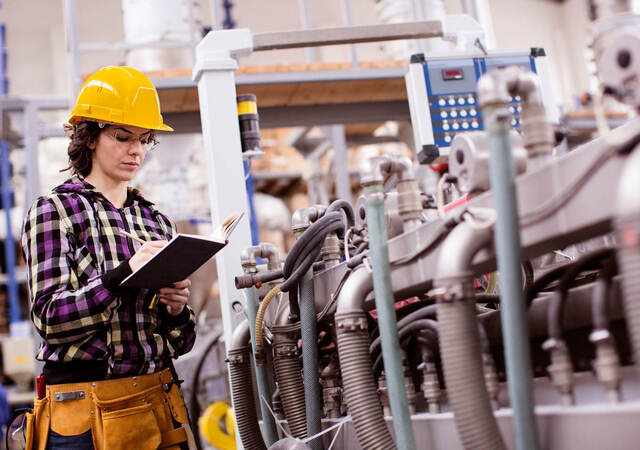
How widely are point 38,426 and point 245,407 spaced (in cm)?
43

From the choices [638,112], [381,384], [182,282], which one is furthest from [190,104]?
[638,112]

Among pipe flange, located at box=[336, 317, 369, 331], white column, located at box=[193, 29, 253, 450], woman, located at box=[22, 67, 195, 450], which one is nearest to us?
pipe flange, located at box=[336, 317, 369, 331]

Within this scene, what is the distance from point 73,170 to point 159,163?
3.14 metres

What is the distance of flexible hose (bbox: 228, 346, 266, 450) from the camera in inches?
63.2

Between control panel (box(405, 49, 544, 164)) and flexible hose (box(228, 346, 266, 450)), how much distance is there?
83 cm

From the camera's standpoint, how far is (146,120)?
1.56 metres

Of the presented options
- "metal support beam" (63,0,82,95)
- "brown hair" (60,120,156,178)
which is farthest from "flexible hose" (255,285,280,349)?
"metal support beam" (63,0,82,95)

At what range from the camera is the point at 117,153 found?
1.52 meters

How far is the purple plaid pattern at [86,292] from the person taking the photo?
135cm

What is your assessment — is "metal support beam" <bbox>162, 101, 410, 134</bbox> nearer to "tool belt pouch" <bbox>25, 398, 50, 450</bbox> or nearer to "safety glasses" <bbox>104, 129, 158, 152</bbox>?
"safety glasses" <bbox>104, 129, 158, 152</bbox>

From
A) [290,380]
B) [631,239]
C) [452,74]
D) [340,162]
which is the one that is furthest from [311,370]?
[340,162]

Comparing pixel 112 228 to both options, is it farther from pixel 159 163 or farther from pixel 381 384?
pixel 159 163

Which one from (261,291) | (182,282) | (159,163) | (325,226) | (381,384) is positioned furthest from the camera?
(159,163)

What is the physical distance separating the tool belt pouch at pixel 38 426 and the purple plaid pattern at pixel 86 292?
10 centimetres
